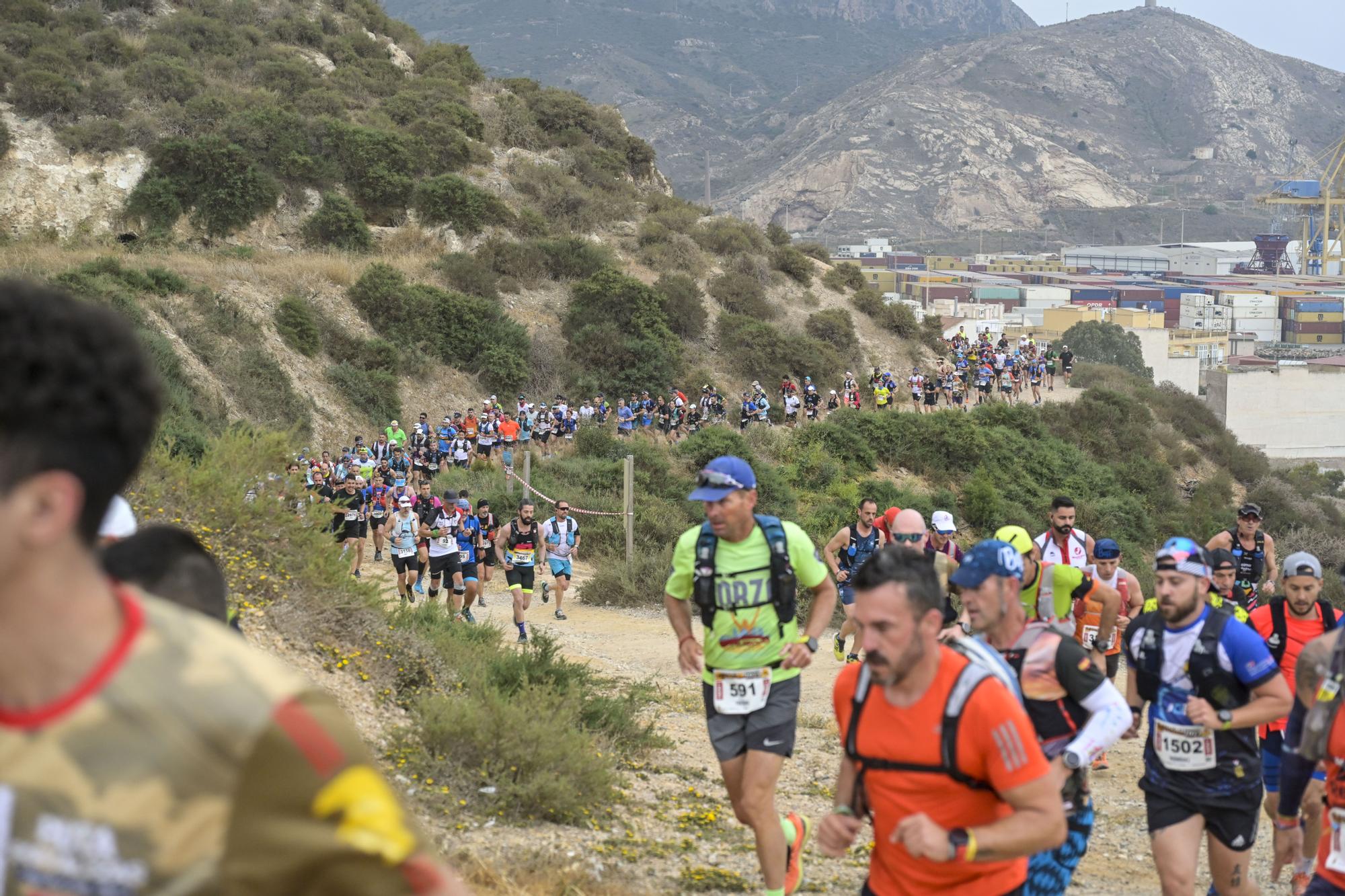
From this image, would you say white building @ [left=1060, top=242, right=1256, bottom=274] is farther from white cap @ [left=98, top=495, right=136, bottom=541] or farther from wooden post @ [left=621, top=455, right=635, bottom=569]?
white cap @ [left=98, top=495, right=136, bottom=541]

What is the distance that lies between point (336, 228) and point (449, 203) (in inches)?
155

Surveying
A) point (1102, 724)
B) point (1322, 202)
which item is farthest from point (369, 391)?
point (1322, 202)

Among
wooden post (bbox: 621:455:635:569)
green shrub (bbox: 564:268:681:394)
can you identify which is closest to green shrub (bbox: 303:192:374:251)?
green shrub (bbox: 564:268:681:394)

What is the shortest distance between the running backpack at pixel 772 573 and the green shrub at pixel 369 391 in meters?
26.9

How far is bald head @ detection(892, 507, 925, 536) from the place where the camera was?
8977 millimetres

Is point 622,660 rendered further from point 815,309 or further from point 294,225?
point 815,309

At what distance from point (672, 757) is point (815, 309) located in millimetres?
39100

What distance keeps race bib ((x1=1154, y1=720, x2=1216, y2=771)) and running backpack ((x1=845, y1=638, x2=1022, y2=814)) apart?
1.87 meters

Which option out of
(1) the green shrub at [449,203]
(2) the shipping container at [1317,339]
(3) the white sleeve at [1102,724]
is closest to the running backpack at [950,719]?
(3) the white sleeve at [1102,724]

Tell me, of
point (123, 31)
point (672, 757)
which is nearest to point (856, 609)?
point (672, 757)

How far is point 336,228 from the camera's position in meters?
39.5

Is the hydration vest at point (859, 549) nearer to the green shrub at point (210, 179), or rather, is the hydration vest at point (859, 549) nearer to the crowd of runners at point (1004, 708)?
the crowd of runners at point (1004, 708)

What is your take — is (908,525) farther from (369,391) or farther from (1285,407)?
(1285,407)

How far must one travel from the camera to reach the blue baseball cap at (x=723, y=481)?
5.80m
